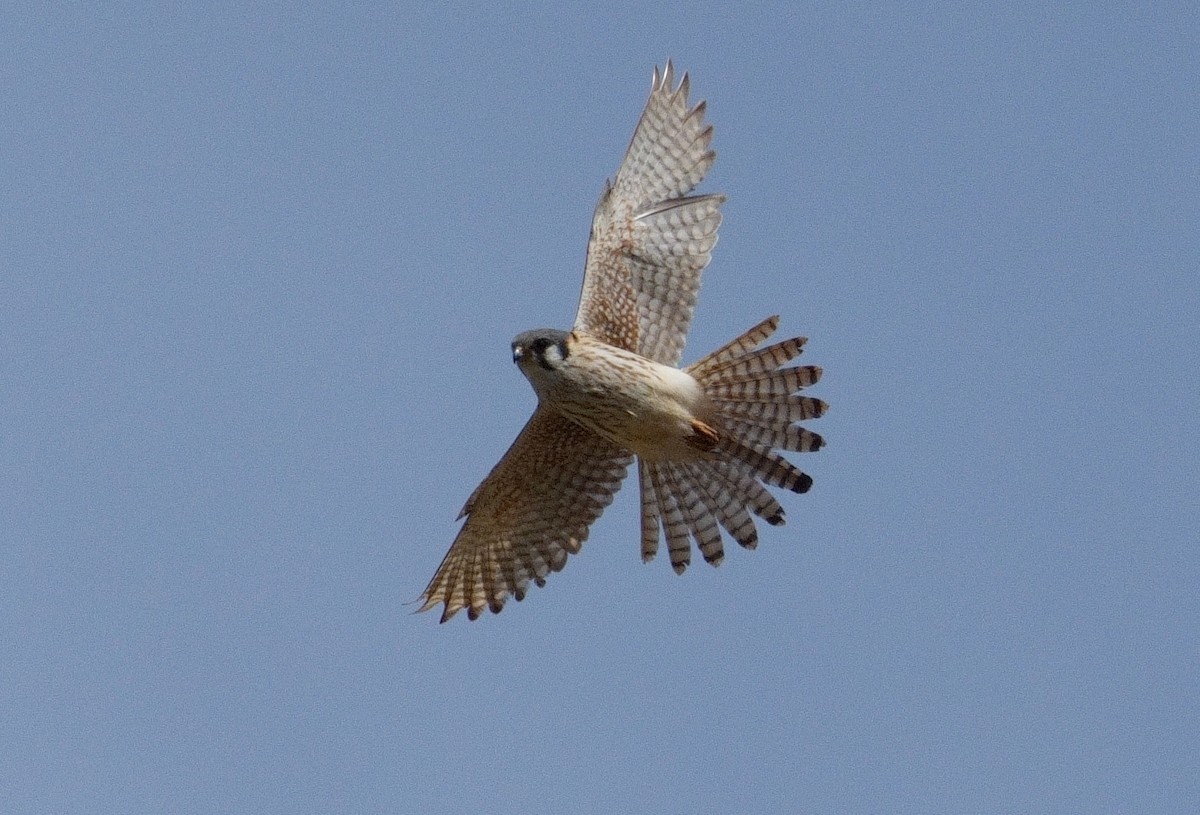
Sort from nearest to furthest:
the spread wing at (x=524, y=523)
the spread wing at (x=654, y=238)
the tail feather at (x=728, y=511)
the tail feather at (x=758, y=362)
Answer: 1. the tail feather at (x=758, y=362)
2. the tail feather at (x=728, y=511)
3. the spread wing at (x=654, y=238)
4. the spread wing at (x=524, y=523)

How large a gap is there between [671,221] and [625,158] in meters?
0.60

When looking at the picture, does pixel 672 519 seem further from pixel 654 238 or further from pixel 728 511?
pixel 654 238

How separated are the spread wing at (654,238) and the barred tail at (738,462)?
0.74m

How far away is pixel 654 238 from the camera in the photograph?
1268 centimetres

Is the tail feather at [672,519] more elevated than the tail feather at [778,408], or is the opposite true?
the tail feather at [778,408]

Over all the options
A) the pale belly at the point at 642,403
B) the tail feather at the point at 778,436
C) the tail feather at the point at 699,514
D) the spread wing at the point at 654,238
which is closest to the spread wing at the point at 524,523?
the tail feather at the point at 699,514

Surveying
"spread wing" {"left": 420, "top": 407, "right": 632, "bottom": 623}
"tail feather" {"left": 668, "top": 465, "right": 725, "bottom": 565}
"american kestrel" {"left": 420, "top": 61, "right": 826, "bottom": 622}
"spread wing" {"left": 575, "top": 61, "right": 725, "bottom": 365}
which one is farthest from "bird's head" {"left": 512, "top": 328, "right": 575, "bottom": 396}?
"tail feather" {"left": 668, "top": 465, "right": 725, "bottom": 565}

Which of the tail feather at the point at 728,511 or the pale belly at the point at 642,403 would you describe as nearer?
the pale belly at the point at 642,403

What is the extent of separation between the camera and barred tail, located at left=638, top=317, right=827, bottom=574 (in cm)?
1169

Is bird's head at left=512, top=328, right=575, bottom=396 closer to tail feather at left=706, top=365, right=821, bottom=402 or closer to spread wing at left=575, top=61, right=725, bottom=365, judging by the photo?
spread wing at left=575, top=61, right=725, bottom=365

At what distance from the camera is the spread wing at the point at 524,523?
500 inches

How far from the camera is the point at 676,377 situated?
39.3ft

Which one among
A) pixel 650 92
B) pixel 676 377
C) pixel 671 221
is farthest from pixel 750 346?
pixel 650 92

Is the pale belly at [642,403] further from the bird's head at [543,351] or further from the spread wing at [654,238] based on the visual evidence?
the spread wing at [654,238]
